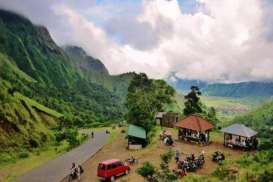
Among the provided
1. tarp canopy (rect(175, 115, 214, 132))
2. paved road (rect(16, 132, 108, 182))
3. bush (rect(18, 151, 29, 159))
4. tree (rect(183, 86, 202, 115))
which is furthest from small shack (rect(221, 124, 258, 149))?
bush (rect(18, 151, 29, 159))

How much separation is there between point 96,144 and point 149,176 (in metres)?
35.1

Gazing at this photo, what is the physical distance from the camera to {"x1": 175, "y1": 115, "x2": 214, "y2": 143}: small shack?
174 feet

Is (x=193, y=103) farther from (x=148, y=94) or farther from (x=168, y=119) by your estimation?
(x=148, y=94)

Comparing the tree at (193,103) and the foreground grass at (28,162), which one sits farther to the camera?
the tree at (193,103)

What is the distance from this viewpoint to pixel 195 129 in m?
53.2

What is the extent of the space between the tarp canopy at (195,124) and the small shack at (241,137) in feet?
12.3

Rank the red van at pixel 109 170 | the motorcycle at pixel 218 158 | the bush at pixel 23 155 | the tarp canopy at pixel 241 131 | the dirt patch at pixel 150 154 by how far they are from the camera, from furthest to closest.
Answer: the bush at pixel 23 155
the tarp canopy at pixel 241 131
the motorcycle at pixel 218 158
the dirt patch at pixel 150 154
the red van at pixel 109 170

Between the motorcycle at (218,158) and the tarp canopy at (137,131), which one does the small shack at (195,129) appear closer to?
the tarp canopy at (137,131)

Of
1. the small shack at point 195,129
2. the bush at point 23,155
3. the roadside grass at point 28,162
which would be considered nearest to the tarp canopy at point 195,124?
the small shack at point 195,129

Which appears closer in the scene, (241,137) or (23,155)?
(241,137)

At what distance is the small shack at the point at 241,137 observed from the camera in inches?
1892

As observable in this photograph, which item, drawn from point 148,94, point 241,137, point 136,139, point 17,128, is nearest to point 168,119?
point 148,94

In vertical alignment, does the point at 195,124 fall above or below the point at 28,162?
above

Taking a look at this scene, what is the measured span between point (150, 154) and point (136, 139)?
8.72m
